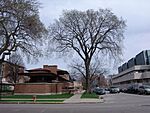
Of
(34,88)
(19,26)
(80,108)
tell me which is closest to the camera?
(80,108)

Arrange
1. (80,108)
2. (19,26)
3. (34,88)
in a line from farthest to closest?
(34,88) < (19,26) < (80,108)

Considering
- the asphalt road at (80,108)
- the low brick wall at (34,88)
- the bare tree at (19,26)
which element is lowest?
the asphalt road at (80,108)

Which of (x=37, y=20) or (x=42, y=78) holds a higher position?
(x=37, y=20)

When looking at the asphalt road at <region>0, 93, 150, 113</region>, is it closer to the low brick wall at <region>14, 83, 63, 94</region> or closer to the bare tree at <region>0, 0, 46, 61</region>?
the bare tree at <region>0, 0, 46, 61</region>

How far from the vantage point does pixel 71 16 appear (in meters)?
56.1

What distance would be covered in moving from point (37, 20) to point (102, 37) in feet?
69.2

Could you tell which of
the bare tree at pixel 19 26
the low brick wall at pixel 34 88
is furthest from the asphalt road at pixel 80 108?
the low brick wall at pixel 34 88

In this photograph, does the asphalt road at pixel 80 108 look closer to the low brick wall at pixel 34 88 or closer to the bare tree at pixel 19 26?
the bare tree at pixel 19 26

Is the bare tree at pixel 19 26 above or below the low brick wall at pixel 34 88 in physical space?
above

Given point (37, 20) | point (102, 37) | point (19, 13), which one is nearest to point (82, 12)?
point (102, 37)

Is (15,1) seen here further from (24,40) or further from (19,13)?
(24,40)

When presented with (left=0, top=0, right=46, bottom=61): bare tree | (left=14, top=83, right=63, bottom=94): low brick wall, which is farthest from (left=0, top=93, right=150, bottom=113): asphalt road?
(left=14, top=83, right=63, bottom=94): low brick wall

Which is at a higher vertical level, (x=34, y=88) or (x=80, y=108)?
(x=34, y=88)

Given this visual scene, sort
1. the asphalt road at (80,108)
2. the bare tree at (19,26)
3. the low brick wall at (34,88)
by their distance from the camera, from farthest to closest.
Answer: the low brick wall at (34,88) → the bare tree at (19,26) → the asphalt road at (80,108)
